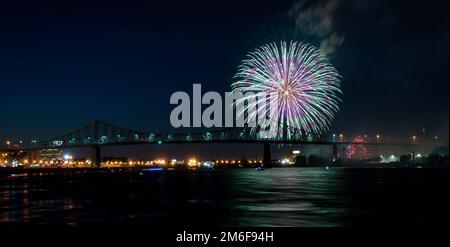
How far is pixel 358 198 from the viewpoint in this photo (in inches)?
2162

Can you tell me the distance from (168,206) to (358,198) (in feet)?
62.1

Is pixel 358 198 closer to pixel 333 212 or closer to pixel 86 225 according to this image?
pixel 333 212

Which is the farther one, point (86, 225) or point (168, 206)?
point (168, 206)
